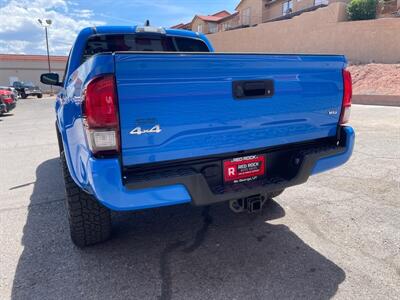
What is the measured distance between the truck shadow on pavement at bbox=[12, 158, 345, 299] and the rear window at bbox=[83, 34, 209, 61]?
203 centimetres

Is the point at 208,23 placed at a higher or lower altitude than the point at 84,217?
higher

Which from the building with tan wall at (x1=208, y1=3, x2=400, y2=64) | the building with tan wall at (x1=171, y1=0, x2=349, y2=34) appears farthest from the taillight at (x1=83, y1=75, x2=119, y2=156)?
the building with tan wall at (x1=171, y1=0, x2=349, y2=34)

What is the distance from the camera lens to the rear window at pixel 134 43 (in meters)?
3.89

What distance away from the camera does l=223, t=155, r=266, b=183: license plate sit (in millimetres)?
2469

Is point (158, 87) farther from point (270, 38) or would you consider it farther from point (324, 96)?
point (270, 38)

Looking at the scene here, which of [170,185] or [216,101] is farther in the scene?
[216,101]

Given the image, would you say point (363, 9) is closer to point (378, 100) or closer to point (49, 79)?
point (378, 100)

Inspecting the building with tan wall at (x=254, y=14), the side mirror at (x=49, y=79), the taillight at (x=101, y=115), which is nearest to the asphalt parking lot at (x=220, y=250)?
the taillight at (x=101, y=115)

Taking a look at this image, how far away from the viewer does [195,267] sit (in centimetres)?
260

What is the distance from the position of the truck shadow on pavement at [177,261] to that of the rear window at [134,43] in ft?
6.67

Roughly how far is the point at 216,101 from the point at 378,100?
1650 centimetres

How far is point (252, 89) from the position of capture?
2.37 meters

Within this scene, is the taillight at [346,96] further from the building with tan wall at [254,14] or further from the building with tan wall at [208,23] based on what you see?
the building with tan wall at [208,23]

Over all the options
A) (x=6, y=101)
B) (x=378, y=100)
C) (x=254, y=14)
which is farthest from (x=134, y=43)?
(x=254, y=14)
